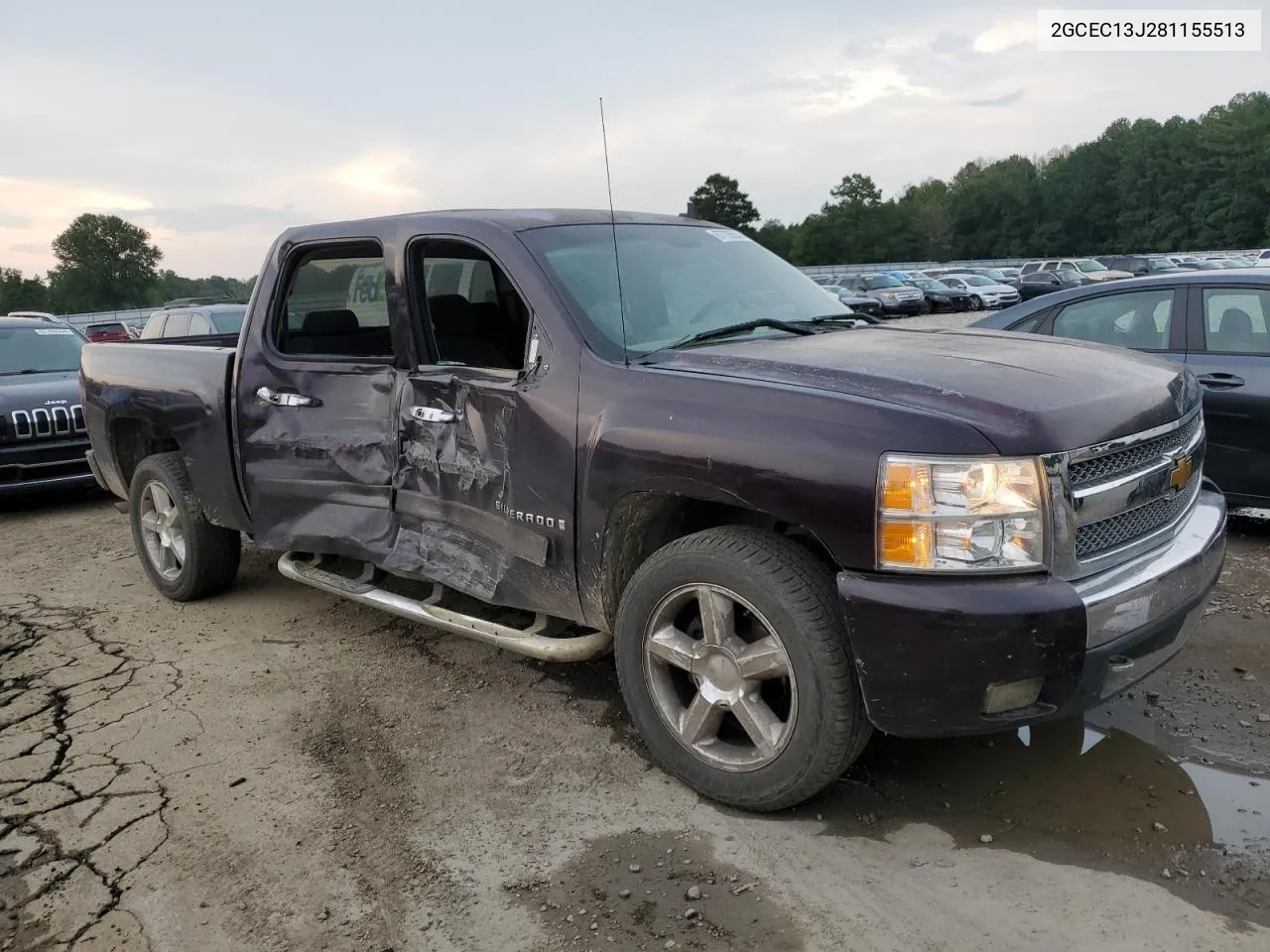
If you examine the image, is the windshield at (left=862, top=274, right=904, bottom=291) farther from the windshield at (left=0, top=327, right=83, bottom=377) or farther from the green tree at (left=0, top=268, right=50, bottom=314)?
the green tree at (left=0, top=268, right=50, bottom=314)

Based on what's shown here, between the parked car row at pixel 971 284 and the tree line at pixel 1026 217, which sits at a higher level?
the tree line at pixel 1026 217

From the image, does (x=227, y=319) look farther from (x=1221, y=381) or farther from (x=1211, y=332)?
(x=1221, y=381)

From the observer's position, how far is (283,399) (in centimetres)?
445

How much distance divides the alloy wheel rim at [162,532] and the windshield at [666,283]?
2.87m

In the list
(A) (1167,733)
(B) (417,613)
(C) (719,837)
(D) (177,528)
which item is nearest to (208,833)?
(B) (417,613)

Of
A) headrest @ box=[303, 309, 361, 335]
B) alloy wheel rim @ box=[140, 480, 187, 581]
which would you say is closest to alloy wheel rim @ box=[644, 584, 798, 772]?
headrest @ box=[303, 309, 361, 335]

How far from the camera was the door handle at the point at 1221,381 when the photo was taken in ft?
18.1

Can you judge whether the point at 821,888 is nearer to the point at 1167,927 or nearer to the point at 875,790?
the point at 875,790

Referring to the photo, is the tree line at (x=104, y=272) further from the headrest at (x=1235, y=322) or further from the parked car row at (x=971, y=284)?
the headrest at (x=1235, y=322)

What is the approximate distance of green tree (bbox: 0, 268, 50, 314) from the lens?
7018 cm

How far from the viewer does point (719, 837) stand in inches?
117

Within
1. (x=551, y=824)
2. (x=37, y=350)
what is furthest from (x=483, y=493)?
(x=37, y=350)

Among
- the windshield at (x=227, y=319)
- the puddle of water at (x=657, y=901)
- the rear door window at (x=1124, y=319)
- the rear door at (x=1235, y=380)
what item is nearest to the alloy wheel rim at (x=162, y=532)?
the puddle of water at (x=657, y=901)

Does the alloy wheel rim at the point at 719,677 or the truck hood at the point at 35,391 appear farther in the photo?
the truck hood at the point at 35,391
